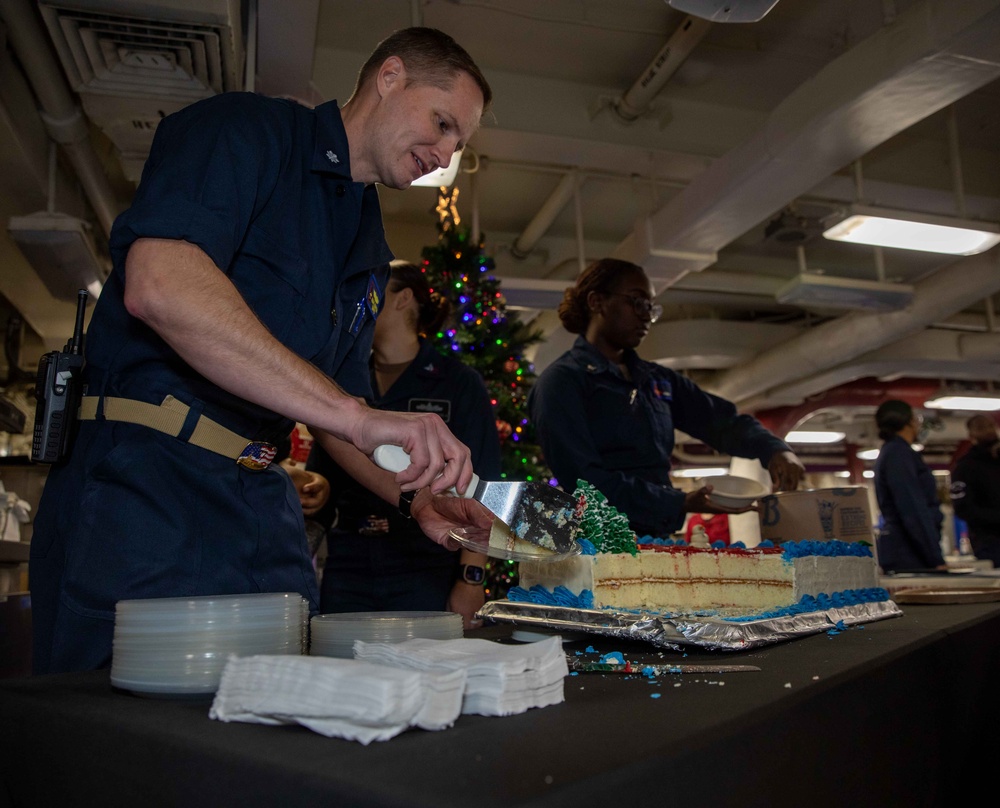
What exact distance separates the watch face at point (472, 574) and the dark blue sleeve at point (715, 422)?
3.87ft

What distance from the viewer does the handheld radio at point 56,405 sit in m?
1.33

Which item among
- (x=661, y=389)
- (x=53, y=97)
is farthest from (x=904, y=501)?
(x=53, y=97)

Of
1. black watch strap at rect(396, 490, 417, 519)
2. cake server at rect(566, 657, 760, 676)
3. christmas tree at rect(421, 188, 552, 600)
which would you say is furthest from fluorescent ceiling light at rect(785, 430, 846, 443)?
cake server at rect(566, 657, 760, 676)

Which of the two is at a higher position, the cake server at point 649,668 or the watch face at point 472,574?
the watch face at point 472,574

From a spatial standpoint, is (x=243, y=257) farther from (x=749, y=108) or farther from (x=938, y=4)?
(x=749, y=108)

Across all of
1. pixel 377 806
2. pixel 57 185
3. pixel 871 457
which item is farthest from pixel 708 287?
pixel 871 457

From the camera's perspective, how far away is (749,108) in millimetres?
6039

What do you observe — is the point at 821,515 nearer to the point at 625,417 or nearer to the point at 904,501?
the point at 625,417

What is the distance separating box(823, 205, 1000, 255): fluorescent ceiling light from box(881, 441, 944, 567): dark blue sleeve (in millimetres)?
1454

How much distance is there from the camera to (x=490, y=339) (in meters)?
4.95

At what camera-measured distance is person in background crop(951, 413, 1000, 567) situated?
6.56 metres

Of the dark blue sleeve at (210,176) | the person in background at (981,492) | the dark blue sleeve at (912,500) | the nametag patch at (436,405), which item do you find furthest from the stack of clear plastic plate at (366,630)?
the person in background at (981,492)

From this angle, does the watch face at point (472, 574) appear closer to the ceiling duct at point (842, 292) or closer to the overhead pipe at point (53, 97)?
the overhead pipe at point (53, 97)

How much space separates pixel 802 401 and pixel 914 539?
691cm
